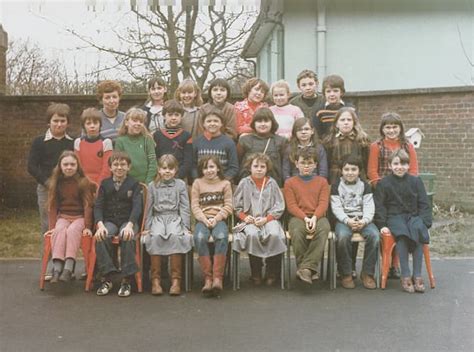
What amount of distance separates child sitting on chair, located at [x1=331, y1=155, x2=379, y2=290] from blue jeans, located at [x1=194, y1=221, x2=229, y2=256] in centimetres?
106

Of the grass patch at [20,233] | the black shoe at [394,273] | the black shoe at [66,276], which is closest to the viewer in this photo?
the black shoe at [66,276]

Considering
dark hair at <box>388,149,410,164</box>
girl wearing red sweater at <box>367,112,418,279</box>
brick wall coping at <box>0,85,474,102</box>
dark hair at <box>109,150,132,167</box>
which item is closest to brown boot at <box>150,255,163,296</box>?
dark hair at <box>109,150,132,167</box>

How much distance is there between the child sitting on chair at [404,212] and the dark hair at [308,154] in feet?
2.18

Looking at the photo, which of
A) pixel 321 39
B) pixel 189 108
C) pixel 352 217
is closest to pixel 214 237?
pixel 352 217

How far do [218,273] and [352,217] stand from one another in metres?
1.40

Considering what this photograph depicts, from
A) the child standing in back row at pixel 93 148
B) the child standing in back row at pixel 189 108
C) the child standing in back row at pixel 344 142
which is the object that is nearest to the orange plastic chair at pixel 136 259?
the child standing in back row at pixel 93 148

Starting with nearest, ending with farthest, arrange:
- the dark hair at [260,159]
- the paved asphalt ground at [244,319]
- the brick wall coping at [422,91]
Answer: the paved asphalt ground at [244,319] < the dark hair at [260,159] < the brick wall coping at [422,91]

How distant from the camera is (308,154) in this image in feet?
19.2

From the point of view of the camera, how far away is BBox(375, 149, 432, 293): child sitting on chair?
5652 mm

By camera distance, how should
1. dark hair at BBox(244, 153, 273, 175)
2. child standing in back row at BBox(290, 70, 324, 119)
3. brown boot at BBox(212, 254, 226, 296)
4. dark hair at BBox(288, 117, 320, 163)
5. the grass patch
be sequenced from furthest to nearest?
the grass patch → child standing in back row at BBox(290, 70, 324, 119) → dark hair at BBox(288, 117, 320, 163) → dark hair at BBox(244, 153, 273, 175) → brown boot at BBox(212, 254, 226, 296)

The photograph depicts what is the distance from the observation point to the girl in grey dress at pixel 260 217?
557 centimetres

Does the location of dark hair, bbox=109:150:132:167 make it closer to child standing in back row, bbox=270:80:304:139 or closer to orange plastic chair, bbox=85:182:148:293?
orange plastic chair, bbox=85:182:148:293

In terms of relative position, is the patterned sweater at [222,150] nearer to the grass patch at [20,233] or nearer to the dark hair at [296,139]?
the dark hair at [296,139]

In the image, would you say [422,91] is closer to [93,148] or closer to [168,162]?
[168,162]
